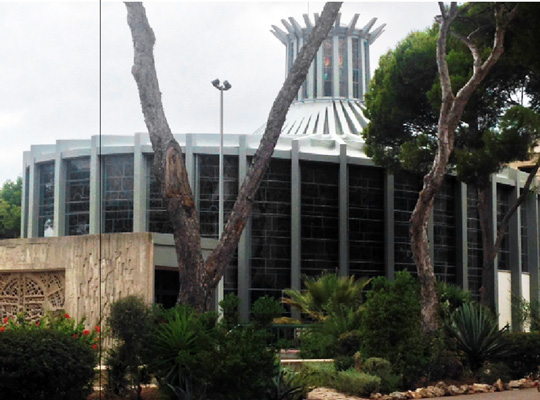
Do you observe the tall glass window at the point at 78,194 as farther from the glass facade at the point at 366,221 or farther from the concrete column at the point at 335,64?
the concrete column at the point at 335,64

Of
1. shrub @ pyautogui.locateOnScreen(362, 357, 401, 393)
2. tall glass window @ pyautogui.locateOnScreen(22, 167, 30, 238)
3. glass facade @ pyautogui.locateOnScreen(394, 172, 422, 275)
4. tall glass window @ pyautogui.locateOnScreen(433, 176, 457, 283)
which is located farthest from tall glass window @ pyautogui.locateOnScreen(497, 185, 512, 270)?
shrub @ pyautogui.locateOnScreen(362, 357, 401, 393)

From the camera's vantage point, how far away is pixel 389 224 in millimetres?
40156

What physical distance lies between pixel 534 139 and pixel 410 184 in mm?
11731

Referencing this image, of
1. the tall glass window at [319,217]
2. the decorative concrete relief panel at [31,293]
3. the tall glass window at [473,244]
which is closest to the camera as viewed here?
the decorative concrete relief panel at [31,293]

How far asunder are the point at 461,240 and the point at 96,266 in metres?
26.8

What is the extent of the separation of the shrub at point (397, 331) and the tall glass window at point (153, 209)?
74.1 feet

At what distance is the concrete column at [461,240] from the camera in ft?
140

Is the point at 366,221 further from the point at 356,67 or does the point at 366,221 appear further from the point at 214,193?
the point at 356,67

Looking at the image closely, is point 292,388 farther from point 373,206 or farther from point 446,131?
point 373,206

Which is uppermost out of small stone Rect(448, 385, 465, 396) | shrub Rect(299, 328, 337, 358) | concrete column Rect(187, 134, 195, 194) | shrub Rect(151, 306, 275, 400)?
concrete column Rect(187, 134, 195, 194)

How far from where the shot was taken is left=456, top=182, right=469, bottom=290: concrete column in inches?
1682

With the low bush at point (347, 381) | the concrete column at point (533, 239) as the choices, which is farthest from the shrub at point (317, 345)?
the concrete column at point (533, 239)

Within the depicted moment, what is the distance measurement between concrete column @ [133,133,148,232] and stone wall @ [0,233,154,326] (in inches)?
687

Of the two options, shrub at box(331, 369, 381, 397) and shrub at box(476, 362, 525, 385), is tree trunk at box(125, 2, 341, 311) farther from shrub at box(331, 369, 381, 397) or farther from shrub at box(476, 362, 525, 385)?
shrub at box(476, 362, 525, 385)
